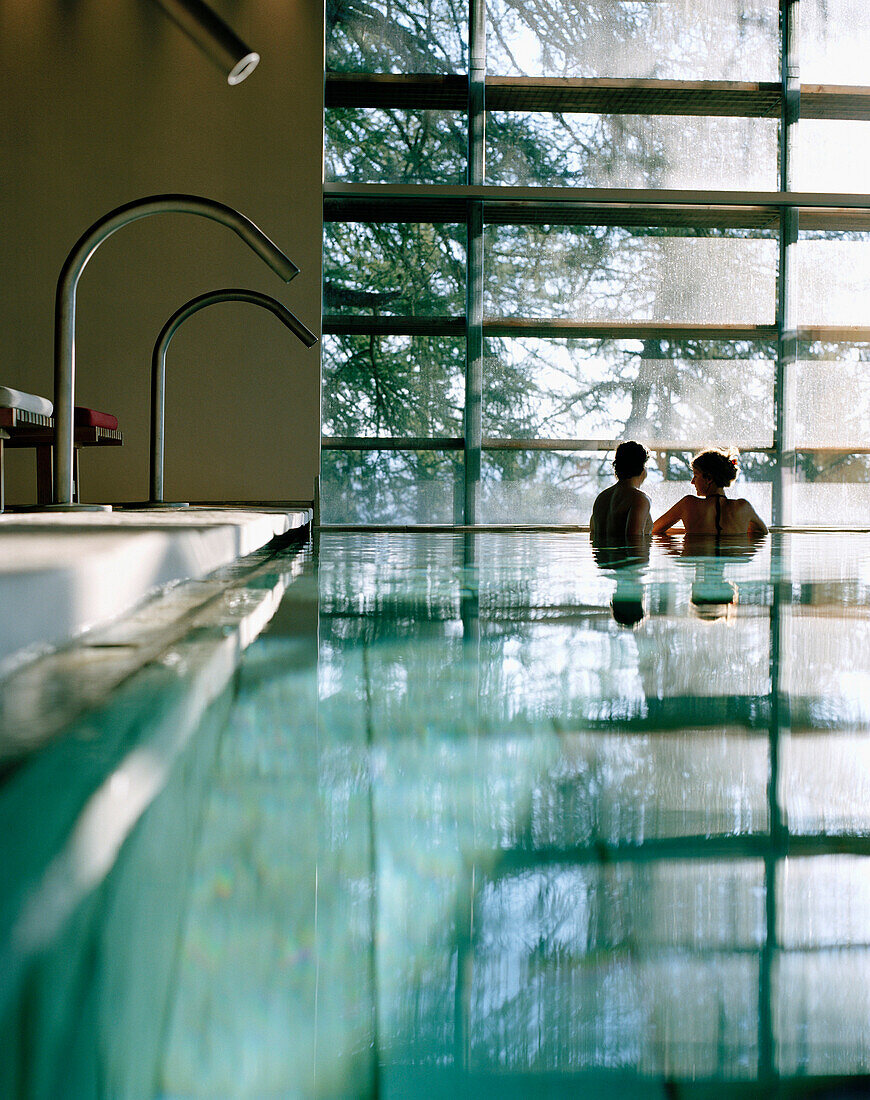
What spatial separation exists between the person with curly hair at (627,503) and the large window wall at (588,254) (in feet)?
8.70

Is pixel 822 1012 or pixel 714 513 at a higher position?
pixel 714 513

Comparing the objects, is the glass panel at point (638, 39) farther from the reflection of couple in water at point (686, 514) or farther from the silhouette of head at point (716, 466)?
the silhouette of head at point (716, 466)

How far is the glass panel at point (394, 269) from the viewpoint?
22.0ft

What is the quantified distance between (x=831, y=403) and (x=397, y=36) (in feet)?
13.8

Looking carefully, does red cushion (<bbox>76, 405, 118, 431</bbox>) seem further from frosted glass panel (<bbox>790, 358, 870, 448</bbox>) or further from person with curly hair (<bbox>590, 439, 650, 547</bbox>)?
frosted glass panel (<bbox>790, 358, 870, 448</bbox>)

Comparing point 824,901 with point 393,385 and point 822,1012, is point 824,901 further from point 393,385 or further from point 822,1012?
point 393,385

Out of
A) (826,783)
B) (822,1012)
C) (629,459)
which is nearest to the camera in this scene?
(822,1012)

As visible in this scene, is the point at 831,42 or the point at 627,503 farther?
the point at 831,42

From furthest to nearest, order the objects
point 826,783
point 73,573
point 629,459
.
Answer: point 629,459 → point 73,573 → point 826,783

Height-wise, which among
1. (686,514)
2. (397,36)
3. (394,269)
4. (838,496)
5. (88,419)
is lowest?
(686,514)

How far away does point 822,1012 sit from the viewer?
0.74 feet

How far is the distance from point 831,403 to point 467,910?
7500 mm

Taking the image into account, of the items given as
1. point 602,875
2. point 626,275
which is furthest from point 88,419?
point 602,875

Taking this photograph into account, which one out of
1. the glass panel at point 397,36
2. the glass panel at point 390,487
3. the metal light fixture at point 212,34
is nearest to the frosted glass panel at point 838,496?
the glass panel at point 390,487
